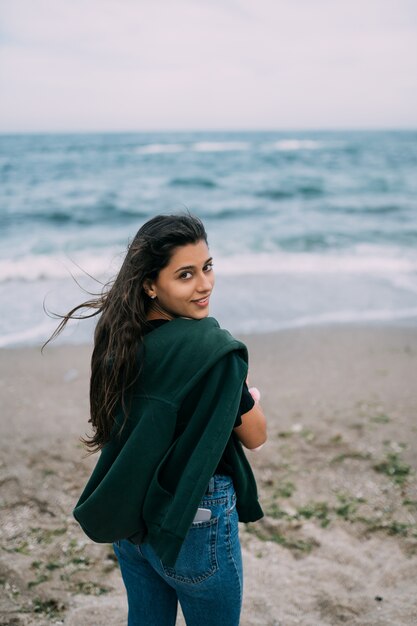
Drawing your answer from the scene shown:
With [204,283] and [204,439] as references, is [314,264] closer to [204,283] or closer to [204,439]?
[204,283]

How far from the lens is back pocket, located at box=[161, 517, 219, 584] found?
1.78 meters

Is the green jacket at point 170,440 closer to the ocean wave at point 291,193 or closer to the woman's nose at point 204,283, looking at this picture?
the woman's nose at point 204,283

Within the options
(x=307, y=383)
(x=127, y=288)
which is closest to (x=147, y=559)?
(x=127, y=288)

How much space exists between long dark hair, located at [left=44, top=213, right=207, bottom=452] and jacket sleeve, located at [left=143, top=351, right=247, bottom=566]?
0.81 ft

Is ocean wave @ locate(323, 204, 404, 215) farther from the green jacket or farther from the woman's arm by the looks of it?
the green jacket

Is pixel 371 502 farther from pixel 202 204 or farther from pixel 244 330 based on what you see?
pixel 202 204

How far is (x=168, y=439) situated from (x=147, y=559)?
51cm

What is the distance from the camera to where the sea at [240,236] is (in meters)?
8.09

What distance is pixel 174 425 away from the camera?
1717mm

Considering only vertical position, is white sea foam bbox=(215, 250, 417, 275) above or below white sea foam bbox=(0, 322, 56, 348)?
above

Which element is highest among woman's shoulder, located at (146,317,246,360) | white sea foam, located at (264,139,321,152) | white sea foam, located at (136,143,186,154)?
white sea foam, located at (264,139,321,152)

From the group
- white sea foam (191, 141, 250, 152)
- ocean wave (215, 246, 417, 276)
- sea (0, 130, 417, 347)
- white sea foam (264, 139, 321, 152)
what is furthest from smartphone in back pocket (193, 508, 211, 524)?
white sea foam (264, 139, 321, 152)

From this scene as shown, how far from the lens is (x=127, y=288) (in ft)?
6.20

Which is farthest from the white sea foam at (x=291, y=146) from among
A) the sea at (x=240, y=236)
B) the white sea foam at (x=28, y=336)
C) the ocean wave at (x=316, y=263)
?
the white sea foam at (x=28, y=336)
